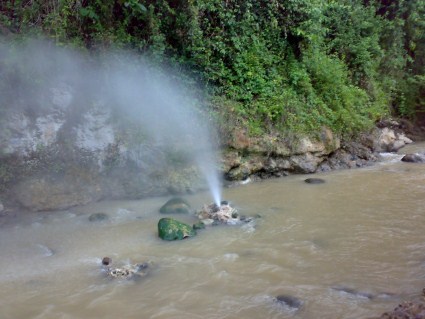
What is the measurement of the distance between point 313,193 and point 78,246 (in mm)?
4365

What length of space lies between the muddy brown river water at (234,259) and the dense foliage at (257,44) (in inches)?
113

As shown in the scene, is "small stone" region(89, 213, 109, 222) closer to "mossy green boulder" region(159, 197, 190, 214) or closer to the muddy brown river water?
the muddy brown river water

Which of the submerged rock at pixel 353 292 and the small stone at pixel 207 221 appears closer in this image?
the submerged rock at pixel 353 292

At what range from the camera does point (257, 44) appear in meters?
10.7

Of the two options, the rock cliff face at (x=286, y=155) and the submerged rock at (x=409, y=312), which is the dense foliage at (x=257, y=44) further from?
the submerged rock at (x=409, y=312)

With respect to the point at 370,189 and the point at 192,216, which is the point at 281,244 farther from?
the point at 370,189

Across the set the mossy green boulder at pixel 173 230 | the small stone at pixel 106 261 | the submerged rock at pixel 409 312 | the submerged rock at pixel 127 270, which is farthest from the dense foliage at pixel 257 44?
the submerged rock at pixel 409 312

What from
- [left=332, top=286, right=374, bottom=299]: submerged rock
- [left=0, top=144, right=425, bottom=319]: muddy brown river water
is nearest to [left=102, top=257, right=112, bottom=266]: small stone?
[left=0, top=144, right=425, bottom=319]: muddy brown river water

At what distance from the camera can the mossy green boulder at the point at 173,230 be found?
614 centimetres

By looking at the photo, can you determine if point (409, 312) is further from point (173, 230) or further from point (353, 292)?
point (173, 230)

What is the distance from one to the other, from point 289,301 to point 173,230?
2349mm

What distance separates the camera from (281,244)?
18.9ft

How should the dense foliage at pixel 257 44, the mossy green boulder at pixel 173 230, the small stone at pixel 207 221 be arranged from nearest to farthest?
the mossy green boulder at pixel 173 230 < the small stone at pixel 207 221 < the dense foliage at pixel 257 44

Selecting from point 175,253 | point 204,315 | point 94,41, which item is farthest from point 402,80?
point 204,315
